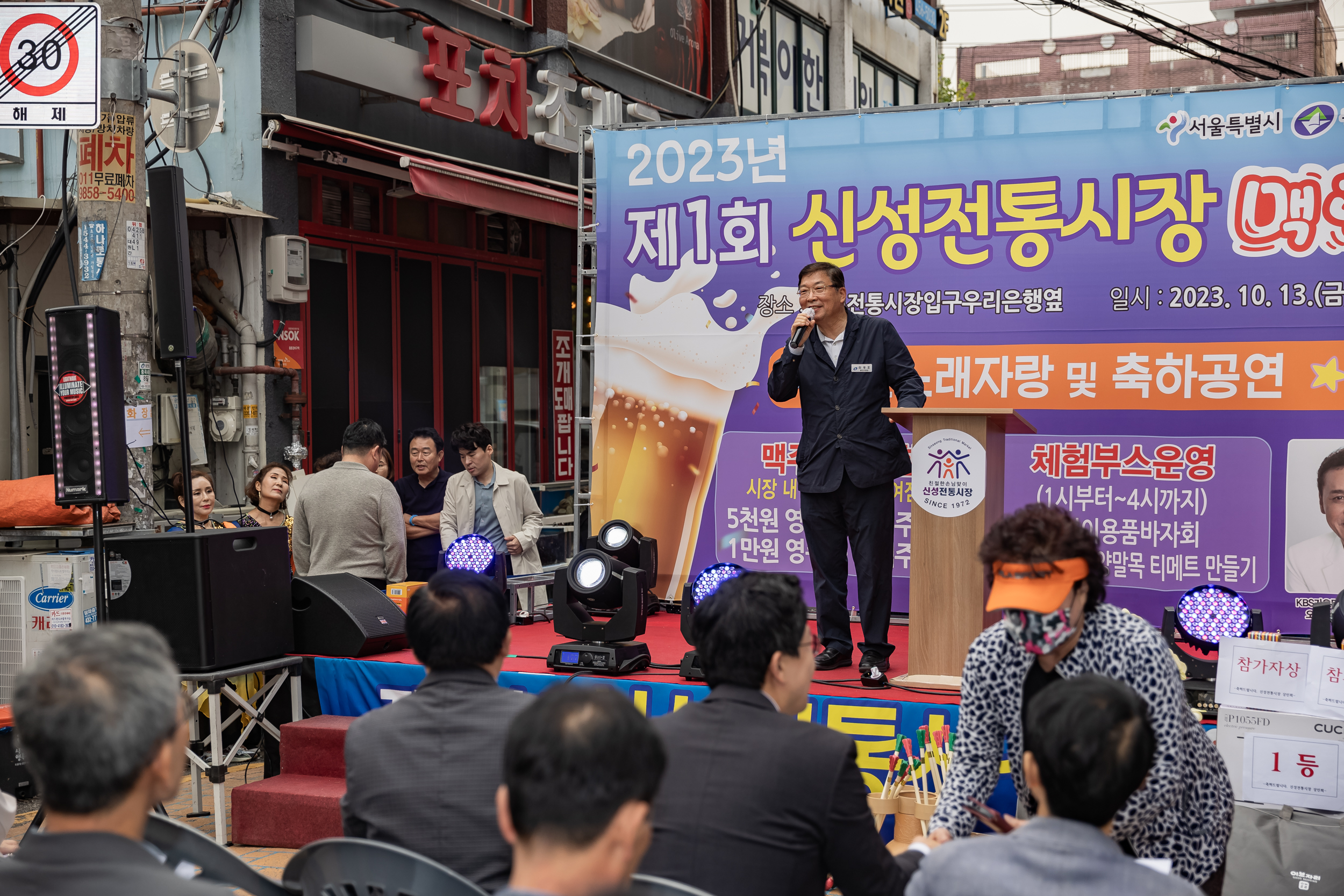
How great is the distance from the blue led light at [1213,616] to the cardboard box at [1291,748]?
88cm

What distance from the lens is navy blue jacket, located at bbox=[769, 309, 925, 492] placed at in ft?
16.2

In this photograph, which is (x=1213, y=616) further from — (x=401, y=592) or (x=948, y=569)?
(x=401, y=592)

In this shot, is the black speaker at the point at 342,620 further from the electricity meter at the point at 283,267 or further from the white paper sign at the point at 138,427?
the electricity meter at the point at 283,267

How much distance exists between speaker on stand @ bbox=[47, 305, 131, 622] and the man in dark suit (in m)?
3.03

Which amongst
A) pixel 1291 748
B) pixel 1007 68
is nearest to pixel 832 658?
pixel 1291 748

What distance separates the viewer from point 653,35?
39.6 feet

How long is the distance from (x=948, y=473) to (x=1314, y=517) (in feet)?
7.52

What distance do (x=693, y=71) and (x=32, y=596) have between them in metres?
9.28

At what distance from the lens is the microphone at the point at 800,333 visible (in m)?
4.85

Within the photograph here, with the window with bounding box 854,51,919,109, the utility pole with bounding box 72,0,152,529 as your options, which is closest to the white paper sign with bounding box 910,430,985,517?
the utility pole with bounding box 72,0,152,529

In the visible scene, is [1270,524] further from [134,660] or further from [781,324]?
[134,660]

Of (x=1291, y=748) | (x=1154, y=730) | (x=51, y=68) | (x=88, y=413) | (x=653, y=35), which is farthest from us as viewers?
(x=653, y=35)

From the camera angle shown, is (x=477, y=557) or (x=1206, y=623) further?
(x=477, y=557)

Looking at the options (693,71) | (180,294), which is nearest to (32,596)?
(180,294)
